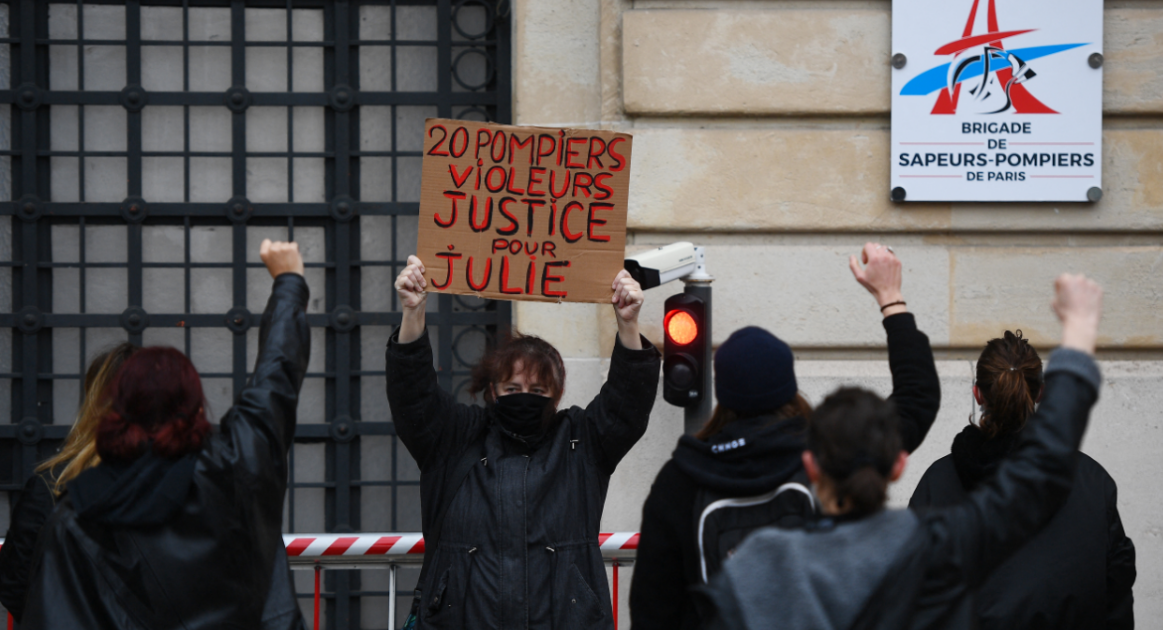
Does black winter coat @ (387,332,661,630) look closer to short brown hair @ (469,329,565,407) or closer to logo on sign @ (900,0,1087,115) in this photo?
short brown hair @ (469,329,565,407)

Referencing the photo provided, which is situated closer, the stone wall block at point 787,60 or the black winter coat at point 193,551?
the black winter coat at point 193,551

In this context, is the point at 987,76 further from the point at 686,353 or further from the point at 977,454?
the point at 977,454

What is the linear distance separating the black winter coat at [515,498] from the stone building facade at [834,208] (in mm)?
1619

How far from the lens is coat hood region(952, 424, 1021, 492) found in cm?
301

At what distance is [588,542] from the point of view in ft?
10.7

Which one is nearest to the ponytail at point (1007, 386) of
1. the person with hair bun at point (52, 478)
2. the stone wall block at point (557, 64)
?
the person with hair bun at point (52, 478)

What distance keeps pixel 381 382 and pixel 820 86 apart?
2812mm

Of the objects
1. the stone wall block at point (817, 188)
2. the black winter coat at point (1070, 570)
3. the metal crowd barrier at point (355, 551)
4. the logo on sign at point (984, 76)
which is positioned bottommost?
the metal crowd barrier at point (355, 551)

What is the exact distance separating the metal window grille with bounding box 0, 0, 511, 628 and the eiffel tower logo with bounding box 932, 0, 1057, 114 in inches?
90.4

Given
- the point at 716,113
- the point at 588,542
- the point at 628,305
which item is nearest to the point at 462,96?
the point at 716,113

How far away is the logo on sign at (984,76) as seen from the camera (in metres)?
4.91

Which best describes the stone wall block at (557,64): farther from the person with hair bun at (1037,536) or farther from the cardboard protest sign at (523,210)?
the person with hair bun at (1037,536)

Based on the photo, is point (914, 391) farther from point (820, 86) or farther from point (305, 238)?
point (305, 238)

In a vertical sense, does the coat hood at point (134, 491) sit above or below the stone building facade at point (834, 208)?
below
